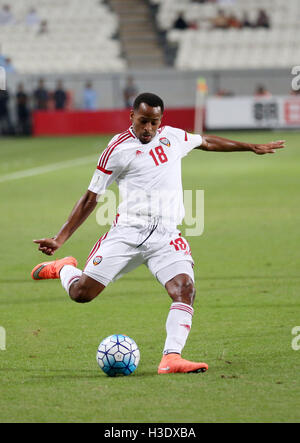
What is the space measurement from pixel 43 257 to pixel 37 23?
31623mm

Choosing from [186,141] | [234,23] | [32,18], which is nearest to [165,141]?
[186,141]

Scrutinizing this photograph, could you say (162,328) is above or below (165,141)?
below

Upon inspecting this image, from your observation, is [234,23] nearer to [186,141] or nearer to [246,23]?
[246,23]

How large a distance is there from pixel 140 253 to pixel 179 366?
1.00 m

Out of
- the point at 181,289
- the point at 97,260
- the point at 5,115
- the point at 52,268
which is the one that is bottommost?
the point at 5,115

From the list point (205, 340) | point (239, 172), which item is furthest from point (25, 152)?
point (205, 340)

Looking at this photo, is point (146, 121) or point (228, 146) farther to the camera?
point (228, 146)

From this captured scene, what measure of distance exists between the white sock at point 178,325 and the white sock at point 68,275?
99 centimetres

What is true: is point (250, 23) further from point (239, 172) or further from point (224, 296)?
point (224, 296)

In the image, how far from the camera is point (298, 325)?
7.66 meters

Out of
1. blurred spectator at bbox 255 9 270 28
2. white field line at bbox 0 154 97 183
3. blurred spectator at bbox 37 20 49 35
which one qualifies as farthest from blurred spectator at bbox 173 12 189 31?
white field line at bbox 0 154 97 183

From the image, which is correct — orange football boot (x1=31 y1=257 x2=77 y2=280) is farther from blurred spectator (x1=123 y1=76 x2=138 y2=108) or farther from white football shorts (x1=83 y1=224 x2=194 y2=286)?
blurred spectator (x1=123 y1=76 x2=138 y2=108)

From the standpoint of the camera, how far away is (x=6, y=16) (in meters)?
41.3
